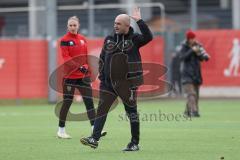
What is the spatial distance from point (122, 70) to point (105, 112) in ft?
2.27

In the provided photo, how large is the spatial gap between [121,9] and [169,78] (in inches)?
210

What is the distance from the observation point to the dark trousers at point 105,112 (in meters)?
12.9

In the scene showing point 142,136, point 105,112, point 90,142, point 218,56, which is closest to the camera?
point 90,142

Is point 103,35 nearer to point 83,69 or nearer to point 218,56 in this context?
point 218,56

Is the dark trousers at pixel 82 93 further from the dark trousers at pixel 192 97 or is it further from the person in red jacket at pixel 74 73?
the dark trousers at pixel 192 97

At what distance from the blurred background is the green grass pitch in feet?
14.9

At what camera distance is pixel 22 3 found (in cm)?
3719

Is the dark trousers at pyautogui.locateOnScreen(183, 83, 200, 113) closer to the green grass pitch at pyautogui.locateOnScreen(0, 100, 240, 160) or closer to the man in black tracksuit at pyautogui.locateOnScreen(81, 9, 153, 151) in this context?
the green grass pitch at pyautogui.locateOnScreen(0, 100, 240, 160)

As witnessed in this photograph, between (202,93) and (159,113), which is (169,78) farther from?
(159,113)

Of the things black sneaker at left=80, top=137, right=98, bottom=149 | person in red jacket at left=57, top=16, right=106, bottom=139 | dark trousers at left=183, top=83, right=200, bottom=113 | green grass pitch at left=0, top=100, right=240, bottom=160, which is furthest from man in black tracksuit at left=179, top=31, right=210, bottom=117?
black sneaker at left=80, top=137, right=98, bottom=149

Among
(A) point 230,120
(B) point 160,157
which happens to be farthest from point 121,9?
(B) point 160,157

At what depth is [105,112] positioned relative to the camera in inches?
513

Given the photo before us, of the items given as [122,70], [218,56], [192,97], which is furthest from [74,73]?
[218,56]

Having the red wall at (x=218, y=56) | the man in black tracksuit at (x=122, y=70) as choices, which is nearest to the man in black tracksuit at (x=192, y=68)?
the man in black tracksuit at (x=122, y=70)
